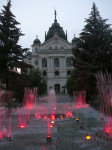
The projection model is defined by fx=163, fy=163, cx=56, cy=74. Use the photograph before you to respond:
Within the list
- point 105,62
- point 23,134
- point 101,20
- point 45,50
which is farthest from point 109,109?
point 45,50

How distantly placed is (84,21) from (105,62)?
5.12 metres

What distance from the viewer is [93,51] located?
50.1ft

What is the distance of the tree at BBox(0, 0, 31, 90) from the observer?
614 inches

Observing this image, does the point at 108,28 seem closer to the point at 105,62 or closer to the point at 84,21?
the point at 84,21

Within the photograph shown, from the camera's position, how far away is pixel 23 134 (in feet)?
20.6

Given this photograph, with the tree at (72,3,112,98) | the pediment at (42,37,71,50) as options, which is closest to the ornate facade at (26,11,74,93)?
the pediment at (42,37,71,50)

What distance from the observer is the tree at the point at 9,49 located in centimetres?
1559

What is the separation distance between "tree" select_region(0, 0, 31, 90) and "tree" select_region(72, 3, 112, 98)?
5725mm

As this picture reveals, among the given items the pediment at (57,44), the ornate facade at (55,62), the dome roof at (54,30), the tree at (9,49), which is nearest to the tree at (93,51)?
the tree at (9,49)

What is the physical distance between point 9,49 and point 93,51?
8153mm

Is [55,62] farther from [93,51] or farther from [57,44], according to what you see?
[93,51]

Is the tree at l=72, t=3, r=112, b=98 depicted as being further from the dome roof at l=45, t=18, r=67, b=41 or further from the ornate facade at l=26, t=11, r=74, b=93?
the dome roof at l=45, t=18, r=67, b=41

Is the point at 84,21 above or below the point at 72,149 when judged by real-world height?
above

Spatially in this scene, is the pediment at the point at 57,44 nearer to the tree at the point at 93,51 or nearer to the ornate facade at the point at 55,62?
the ornate facade at the point at 55,62
